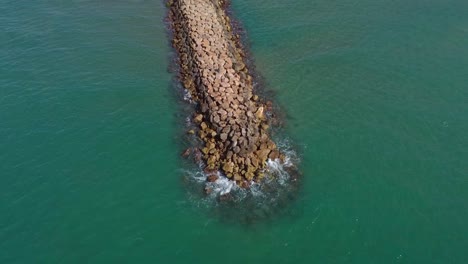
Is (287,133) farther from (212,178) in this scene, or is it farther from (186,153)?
(186,153)

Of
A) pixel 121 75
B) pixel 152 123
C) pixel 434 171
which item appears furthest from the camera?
pixel 121 75

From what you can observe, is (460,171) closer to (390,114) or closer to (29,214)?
(390,114)

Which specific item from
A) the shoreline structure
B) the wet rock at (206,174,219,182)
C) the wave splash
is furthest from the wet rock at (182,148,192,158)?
the wet rock at (206,174,219,182)

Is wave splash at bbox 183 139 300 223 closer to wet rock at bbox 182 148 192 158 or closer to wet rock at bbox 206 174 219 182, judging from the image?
wet rock at bbox 206 174 219 182

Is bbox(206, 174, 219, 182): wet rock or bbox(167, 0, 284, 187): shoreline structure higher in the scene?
bbox(167, 0, 284, 187): shoreline structure

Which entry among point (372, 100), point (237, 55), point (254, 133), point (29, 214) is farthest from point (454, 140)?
point (29, 214)

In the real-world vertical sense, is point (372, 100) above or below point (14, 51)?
below
